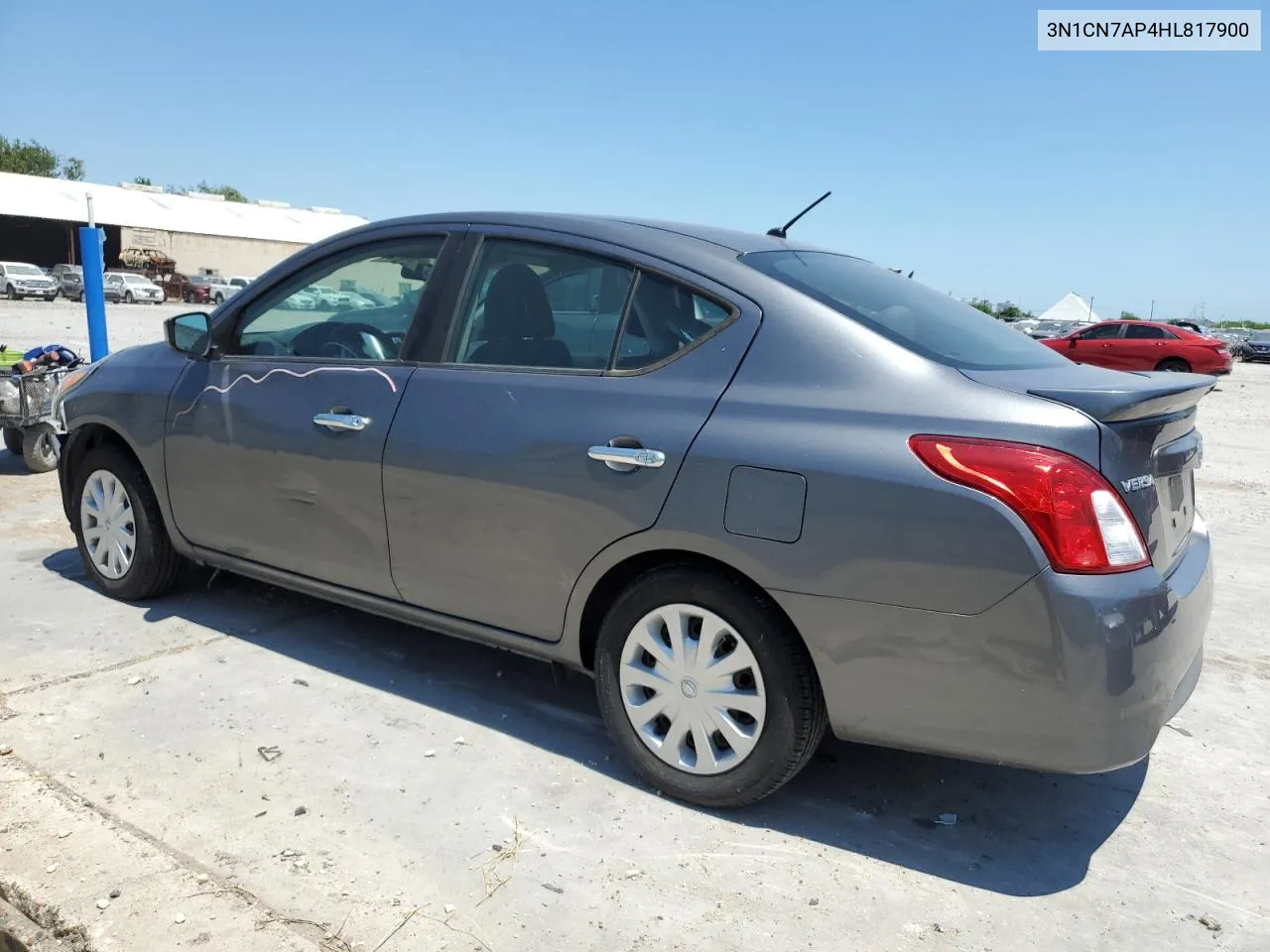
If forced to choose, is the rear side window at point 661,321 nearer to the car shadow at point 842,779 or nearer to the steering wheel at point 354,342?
the steering wheel at point 354,342

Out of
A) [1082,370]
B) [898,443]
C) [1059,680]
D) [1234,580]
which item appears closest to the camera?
[1059,680]

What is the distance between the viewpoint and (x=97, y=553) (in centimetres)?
467

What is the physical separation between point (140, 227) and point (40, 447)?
5016cm

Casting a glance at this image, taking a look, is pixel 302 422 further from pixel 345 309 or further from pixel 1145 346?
pixel 1145 346

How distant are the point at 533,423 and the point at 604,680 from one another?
2.73 feet

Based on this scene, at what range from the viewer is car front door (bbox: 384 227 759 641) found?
2.95 m

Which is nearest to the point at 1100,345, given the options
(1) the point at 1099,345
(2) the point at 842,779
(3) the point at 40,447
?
(1) the point at 1099,345

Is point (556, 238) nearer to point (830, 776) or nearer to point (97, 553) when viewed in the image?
point (830, 776)

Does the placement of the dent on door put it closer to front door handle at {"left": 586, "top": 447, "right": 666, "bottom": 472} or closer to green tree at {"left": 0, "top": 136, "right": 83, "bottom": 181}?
front door handle at {"left": 586, "top": 447, "right": 666, "bottom": 472}

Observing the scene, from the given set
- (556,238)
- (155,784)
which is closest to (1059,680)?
(556,238)

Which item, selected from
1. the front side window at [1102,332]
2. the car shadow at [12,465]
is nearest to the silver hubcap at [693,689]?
the car shadow at [12,465]

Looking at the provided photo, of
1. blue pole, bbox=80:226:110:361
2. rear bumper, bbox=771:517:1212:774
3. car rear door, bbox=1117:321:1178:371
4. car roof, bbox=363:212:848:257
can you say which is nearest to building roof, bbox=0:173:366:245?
car rear door, bbox=1117:321:1178:371

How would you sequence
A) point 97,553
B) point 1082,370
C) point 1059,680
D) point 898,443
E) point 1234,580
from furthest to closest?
point 1234,580 < point 97,553 < point 1082,370 < point 898,443 < point 1059,680

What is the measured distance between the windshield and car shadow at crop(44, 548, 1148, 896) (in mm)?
1369
